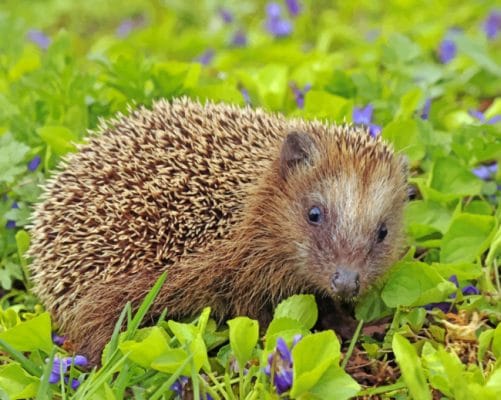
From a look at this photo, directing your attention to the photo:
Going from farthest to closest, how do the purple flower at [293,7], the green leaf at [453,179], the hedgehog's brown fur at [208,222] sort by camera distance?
the purple flower at [293,7], the green leaf at [453,179], the hedgehog's brown fur at [208,222]

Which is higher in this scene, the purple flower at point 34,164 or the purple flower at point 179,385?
the purple flower at point 34,164

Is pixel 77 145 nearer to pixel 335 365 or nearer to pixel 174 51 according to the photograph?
pixel 335 365

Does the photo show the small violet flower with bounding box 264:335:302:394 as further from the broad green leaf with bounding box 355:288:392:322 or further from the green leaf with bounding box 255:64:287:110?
the green leaf with bounding box 255:64:287:110

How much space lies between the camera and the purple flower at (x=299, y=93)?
5.69m

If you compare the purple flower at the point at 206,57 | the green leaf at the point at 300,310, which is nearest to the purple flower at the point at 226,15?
the purple flower at the point at 206,57

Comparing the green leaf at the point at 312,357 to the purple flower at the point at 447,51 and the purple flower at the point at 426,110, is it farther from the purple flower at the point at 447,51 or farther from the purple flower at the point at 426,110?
the purple flower at the point at 447,51

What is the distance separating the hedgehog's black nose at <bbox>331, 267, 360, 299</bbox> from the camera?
12.6 feet

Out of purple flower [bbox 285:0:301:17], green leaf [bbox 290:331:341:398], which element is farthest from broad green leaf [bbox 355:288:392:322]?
purple flower [bbox 285:0:301:17]

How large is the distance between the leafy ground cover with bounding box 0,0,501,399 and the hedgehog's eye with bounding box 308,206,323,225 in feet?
1.30

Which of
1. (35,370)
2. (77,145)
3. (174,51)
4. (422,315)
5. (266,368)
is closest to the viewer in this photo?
(266,368)

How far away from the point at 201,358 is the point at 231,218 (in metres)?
0.97

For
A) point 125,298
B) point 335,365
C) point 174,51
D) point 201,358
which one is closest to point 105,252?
point 125,298

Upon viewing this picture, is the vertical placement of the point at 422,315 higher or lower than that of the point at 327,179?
lower

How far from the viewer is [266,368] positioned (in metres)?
3.45
